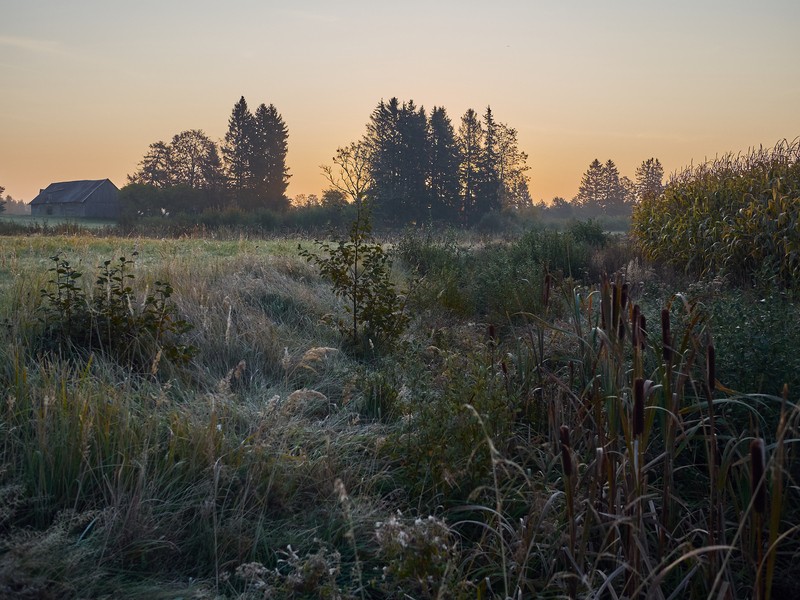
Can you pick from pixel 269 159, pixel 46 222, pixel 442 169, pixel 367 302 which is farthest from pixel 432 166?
pixel 367 302

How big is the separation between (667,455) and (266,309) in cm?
547

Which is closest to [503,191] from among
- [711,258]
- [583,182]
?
Result: [583,182]

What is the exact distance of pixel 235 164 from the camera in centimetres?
4772

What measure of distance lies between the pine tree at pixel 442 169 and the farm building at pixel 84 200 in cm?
2729

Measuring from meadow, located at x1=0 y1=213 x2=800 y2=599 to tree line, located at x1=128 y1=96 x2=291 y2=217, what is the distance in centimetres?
4139

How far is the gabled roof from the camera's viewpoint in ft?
189

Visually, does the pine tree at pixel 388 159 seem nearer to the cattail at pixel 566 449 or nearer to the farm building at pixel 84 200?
the farm building at pixel 84 200

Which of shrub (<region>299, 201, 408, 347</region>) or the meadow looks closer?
the meadow

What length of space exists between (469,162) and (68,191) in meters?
36.3

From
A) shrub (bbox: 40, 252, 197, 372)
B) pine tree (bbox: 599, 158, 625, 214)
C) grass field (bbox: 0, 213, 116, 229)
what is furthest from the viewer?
pine tree (bbox: 599, 158, 625, 214)

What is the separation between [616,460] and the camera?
3209 mm

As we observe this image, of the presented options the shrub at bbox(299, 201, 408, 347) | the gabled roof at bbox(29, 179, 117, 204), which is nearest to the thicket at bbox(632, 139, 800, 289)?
the shrub at bbox(299, 201, 408, 347)

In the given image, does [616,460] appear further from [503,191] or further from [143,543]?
[503,191]

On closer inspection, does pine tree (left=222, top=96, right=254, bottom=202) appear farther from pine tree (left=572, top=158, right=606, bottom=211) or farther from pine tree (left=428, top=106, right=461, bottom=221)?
pine tree (left=572, top=158, right=606, bottom=211)
